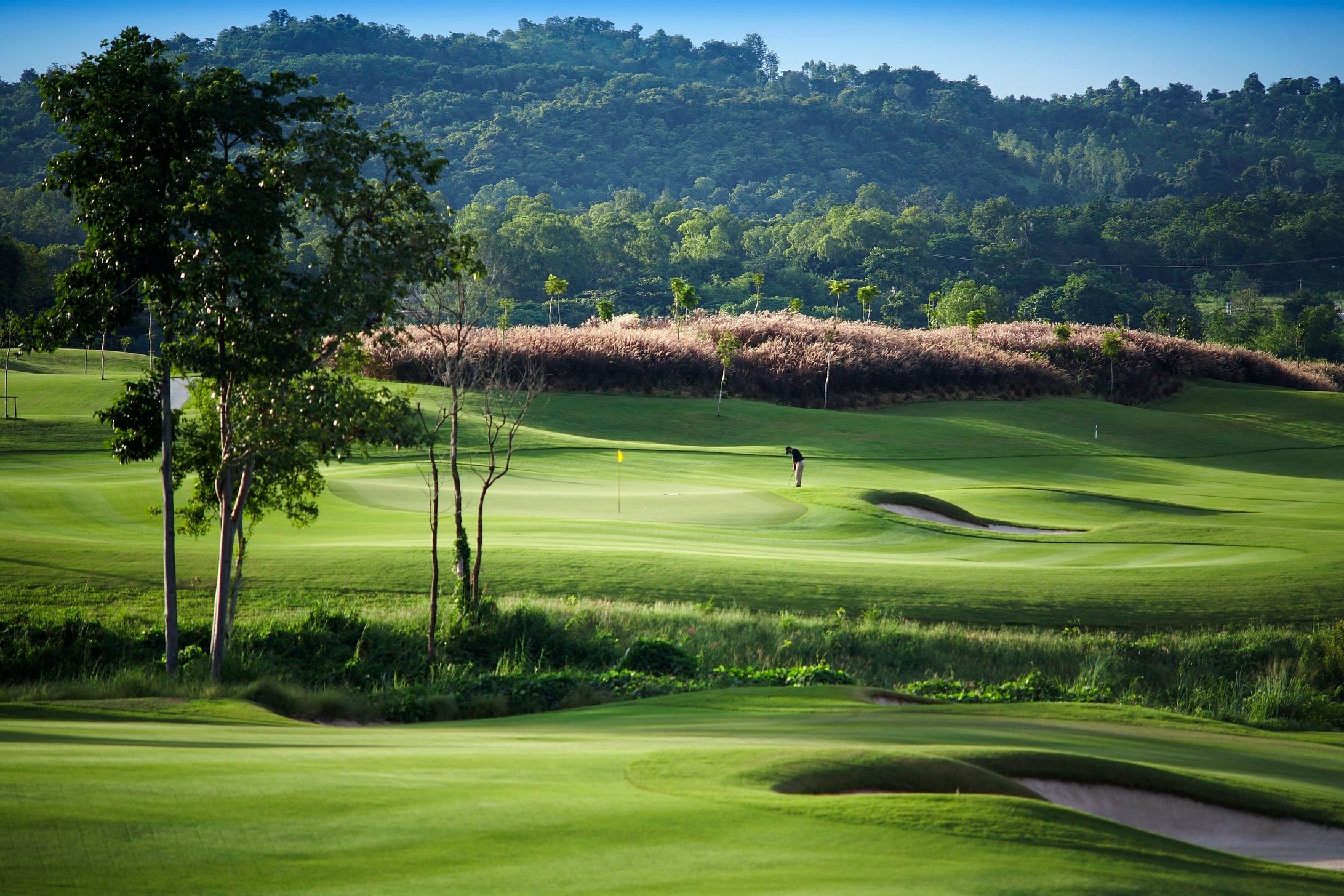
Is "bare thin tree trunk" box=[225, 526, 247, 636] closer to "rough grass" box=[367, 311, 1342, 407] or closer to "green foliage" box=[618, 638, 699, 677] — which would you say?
"green foliage" box=[618, 638, 699, 677]

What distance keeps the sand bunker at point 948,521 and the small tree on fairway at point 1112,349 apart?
46419mm

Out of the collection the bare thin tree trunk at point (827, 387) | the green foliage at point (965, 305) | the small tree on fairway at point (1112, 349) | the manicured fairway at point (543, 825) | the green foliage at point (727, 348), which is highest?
the green foliage at point (965, 305)

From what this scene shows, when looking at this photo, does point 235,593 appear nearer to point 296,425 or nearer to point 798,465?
point 296,425

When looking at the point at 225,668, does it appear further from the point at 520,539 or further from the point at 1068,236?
the point at 1068,236

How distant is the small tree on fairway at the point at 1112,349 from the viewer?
6975 cm

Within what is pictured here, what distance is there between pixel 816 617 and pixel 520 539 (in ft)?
23.2

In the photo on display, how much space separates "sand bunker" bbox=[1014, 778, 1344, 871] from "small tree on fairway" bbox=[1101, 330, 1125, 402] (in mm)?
68427

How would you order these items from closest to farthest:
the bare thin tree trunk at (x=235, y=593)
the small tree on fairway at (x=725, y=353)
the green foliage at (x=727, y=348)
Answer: the bare thin tree trunk at (x=235, y=593), the small tree on fairway at (x=725, y=353), the green foliage at (x=727, y=348)

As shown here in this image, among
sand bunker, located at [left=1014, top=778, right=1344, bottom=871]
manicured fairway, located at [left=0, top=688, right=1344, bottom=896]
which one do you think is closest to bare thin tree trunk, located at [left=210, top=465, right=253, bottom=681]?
manicured fairway, located at [left=0, top=688, right=1344, bottom=896]

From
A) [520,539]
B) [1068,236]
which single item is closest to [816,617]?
[520,539]

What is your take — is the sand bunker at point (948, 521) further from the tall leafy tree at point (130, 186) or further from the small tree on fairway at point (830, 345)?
the small tree on fairway at point (830, 345)

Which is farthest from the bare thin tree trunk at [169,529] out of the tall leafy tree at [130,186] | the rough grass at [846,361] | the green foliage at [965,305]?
the green foliage at [965,305]

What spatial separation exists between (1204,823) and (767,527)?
19186 millimetres

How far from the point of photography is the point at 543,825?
424cm
